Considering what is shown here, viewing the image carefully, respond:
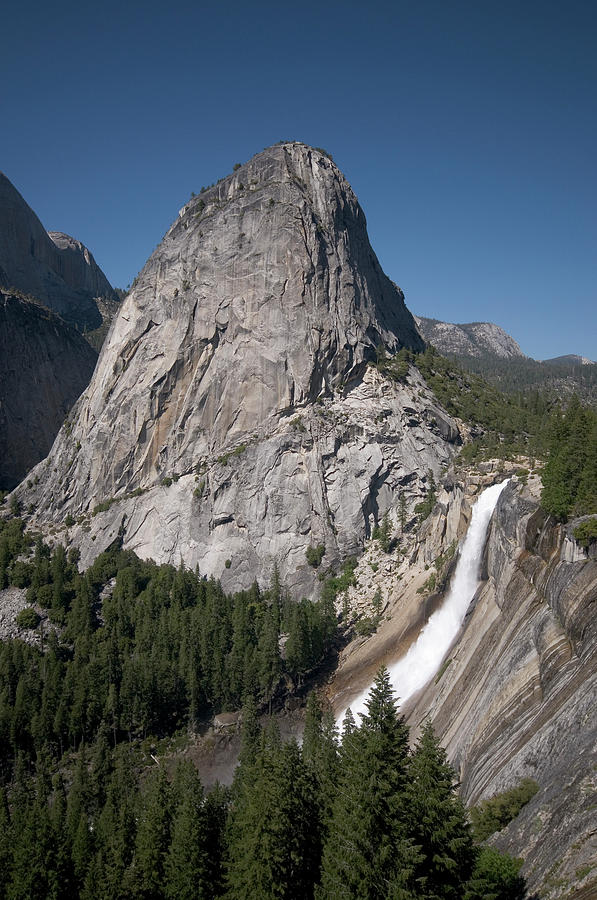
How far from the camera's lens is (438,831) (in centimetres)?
1956

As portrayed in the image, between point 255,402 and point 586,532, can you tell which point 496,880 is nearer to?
point 586,532

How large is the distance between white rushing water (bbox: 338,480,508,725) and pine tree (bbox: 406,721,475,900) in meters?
30.1

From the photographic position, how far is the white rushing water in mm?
51344

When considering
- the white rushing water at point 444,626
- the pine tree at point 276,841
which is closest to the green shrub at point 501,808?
the pine tree at point 276,841

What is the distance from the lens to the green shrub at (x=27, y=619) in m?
73.8

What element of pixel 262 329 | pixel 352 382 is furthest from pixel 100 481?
pixel 352 382

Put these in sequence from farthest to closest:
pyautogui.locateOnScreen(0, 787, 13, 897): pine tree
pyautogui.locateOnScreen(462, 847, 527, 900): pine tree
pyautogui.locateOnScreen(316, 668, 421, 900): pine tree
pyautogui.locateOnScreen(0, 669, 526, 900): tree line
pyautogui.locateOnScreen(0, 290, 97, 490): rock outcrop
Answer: pyautogui.locateOnScreen(0, 290, 97, 490): rock outcrop, pyautogui.locateOnScreen(0, 787, 13, 897): pine tree, pyautogui.locateOnScreen(0, 669, 526, 900): tree line, pyautogui.locateOnScreen(462, 847, 527, 900): pine tree, pyautogui.locateOnScreen(316, 668, 421, 900): pine tree

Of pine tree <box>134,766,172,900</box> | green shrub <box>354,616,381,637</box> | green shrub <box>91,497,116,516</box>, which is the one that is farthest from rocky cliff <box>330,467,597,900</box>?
green shrub <box>91,497,116,516</box>

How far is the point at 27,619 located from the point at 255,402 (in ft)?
134

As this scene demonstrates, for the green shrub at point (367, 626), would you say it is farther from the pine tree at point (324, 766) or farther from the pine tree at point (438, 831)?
the pine tree at point (438, 831)

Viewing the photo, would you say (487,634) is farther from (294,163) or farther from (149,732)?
(294,163)

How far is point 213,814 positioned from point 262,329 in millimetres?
68902

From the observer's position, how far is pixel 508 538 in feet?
153

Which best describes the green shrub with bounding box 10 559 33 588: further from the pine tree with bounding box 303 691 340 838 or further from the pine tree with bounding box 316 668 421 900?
the pine tree with bounding box 316 668 421 900
